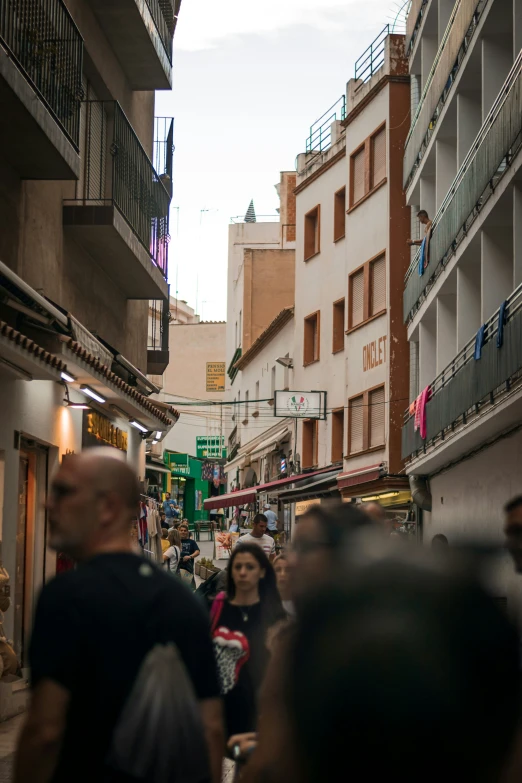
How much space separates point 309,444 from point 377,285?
828 centimetres

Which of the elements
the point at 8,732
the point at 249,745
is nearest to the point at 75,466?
the point at 249,745

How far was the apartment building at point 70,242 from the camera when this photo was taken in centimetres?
1286

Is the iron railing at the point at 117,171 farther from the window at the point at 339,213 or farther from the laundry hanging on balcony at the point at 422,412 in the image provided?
the window at the point at 339,213

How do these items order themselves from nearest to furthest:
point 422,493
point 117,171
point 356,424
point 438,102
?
point 117,171, point 438,102, point 422,493, point 356,424

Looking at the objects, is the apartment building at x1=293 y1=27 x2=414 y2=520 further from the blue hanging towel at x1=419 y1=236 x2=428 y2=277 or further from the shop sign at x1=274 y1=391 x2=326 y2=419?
the blue hanging towel at x1=419 y1=236 x2=428 y2=277

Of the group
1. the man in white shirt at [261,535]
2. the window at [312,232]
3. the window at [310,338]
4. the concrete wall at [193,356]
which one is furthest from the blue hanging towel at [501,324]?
the concrete wall at [193,356]

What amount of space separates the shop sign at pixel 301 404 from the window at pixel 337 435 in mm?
399

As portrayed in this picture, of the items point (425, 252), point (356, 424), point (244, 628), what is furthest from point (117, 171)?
point (356, 424)

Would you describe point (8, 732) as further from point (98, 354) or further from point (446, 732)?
point (446, 732)

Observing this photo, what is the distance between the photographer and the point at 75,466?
3.71 m

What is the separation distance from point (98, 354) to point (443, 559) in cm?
1443

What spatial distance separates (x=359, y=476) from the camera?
31.7m

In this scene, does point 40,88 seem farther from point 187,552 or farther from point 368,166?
point 368,166

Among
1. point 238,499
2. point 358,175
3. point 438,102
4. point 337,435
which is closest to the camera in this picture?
point 438,102
